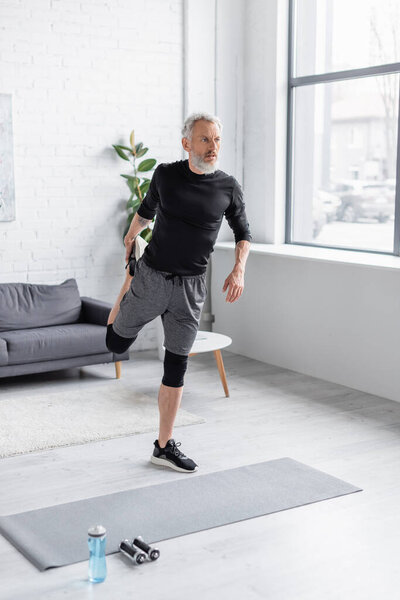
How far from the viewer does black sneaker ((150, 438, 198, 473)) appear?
12.2 ft

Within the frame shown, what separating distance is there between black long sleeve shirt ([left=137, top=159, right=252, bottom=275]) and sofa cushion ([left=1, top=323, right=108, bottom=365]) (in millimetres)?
1745

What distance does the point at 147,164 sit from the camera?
604cm

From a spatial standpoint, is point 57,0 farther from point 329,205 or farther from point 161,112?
point 329,205

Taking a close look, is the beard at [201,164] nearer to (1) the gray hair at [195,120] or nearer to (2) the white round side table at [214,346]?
(1) the gray hair at [195,120]

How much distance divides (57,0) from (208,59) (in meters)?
1.27

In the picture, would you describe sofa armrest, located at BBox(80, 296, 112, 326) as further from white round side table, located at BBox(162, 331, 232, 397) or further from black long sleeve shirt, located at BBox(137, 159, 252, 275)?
black long sleeve shirt, located at BBox(137, 159, 252, 275)

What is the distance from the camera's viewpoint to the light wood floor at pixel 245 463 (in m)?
2.68

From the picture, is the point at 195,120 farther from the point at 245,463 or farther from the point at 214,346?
the point at 214,346

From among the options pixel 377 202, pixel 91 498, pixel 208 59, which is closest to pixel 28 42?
pixel 208 59

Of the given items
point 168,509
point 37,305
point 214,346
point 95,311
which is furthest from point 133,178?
point 168,509

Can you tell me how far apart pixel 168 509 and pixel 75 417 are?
1.41 meters

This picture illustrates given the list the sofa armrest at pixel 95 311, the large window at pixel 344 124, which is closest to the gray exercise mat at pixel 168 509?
the sofa armrest at pixel 95 311

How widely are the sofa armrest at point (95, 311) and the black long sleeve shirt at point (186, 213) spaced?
1952mm

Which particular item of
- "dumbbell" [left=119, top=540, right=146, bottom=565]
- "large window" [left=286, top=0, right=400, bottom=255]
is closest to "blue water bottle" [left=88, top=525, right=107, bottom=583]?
"dumbbell" [left=119, top=540, right=146, bottom=565]
